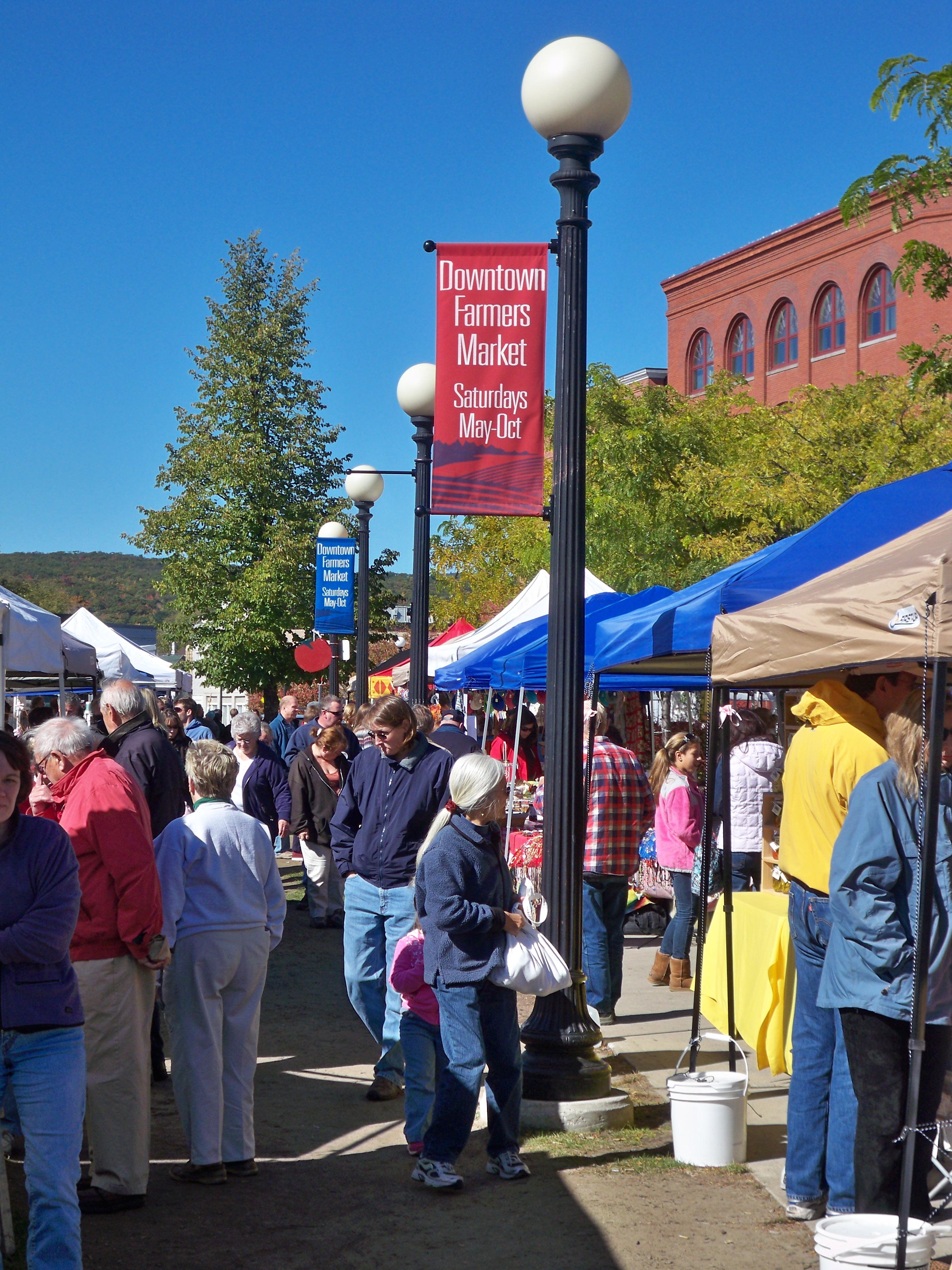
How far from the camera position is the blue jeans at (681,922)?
861 centimetres

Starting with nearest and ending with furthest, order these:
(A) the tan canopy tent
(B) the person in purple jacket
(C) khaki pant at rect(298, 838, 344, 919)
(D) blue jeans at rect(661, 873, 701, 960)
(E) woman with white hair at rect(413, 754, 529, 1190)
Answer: (B) the person in purple jacket → (A) the tan canopy tent → (E) woman with white hair at rect(413, 754, 529, 1190) → (D) blue jeans at rect(661, 873, 701, 960) → (C) khaki pant at rect(298, 838, 344, 919)

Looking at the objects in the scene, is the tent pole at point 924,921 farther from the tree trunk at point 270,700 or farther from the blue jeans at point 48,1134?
the tree trunk at point 270,700

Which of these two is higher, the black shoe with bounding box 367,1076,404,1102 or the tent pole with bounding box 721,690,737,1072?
the tent pole with bounding box 721,690,737,1072

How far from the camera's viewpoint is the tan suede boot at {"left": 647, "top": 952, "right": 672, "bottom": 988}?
9.11 m

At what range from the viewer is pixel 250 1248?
4570 mm

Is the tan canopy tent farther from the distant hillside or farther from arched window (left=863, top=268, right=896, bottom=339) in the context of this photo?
the distant hillside

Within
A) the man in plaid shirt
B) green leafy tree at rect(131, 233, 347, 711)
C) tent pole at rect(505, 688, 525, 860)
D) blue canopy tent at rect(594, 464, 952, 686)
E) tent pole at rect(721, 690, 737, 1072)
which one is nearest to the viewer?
tent pole at rect(721, 690, 737, 1072)

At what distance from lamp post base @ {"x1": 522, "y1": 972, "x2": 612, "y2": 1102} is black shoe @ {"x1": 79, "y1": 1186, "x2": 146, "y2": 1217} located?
5.97 feet

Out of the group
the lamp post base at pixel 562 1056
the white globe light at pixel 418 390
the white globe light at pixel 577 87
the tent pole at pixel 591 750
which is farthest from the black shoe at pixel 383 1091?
the white globe light at pixel 418 390

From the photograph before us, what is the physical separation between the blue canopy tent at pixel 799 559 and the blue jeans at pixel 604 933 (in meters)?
1.44

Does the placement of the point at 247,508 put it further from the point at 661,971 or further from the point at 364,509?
the point at 661,971

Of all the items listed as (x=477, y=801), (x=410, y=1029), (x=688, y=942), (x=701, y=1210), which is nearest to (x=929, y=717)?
(x=477, y=801)

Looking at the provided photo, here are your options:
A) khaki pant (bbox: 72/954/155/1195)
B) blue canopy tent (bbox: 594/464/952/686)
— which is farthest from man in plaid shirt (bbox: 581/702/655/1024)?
khaki pant (bbox: 72/954/155/1195)

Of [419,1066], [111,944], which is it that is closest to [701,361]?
[419,1066]
